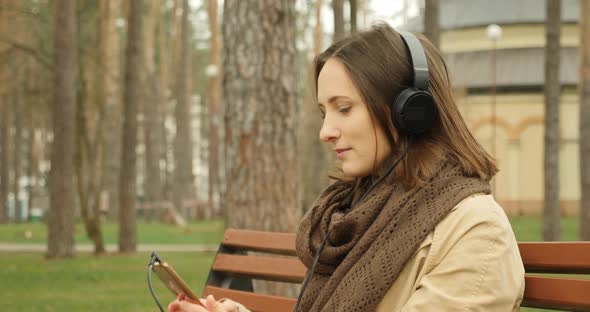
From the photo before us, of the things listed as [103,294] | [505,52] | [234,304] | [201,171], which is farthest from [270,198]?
[201,171]

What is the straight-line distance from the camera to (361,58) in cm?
291

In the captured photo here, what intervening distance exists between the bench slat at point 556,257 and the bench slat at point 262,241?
1.13 metres

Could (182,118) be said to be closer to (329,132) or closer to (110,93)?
(110,93)

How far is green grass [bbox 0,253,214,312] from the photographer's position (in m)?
10.5

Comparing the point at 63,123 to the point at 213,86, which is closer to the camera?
the point at 63,123

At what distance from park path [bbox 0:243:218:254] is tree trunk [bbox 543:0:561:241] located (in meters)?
6.55

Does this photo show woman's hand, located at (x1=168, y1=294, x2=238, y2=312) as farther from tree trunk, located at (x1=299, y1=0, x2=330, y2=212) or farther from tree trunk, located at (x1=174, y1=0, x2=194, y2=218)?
tree trunk, located at (x1=174, y1=0, x2=194, y2=218)

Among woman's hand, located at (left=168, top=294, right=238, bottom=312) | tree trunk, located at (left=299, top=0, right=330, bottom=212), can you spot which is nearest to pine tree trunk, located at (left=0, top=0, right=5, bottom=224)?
tree trunk, located at (left=299, top=0, right=330, bottom=212)

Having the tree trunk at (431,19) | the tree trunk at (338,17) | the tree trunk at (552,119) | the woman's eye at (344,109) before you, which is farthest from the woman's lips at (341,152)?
the tree trunk at (552,119)

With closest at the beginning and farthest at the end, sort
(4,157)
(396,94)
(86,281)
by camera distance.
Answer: (396,94), (86,281), (4,157)

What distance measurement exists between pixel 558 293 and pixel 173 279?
3.68 feet

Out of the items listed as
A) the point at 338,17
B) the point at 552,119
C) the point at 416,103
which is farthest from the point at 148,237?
the point at 416,103

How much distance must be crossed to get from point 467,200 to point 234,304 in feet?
3.23

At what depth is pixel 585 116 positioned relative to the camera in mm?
18484
